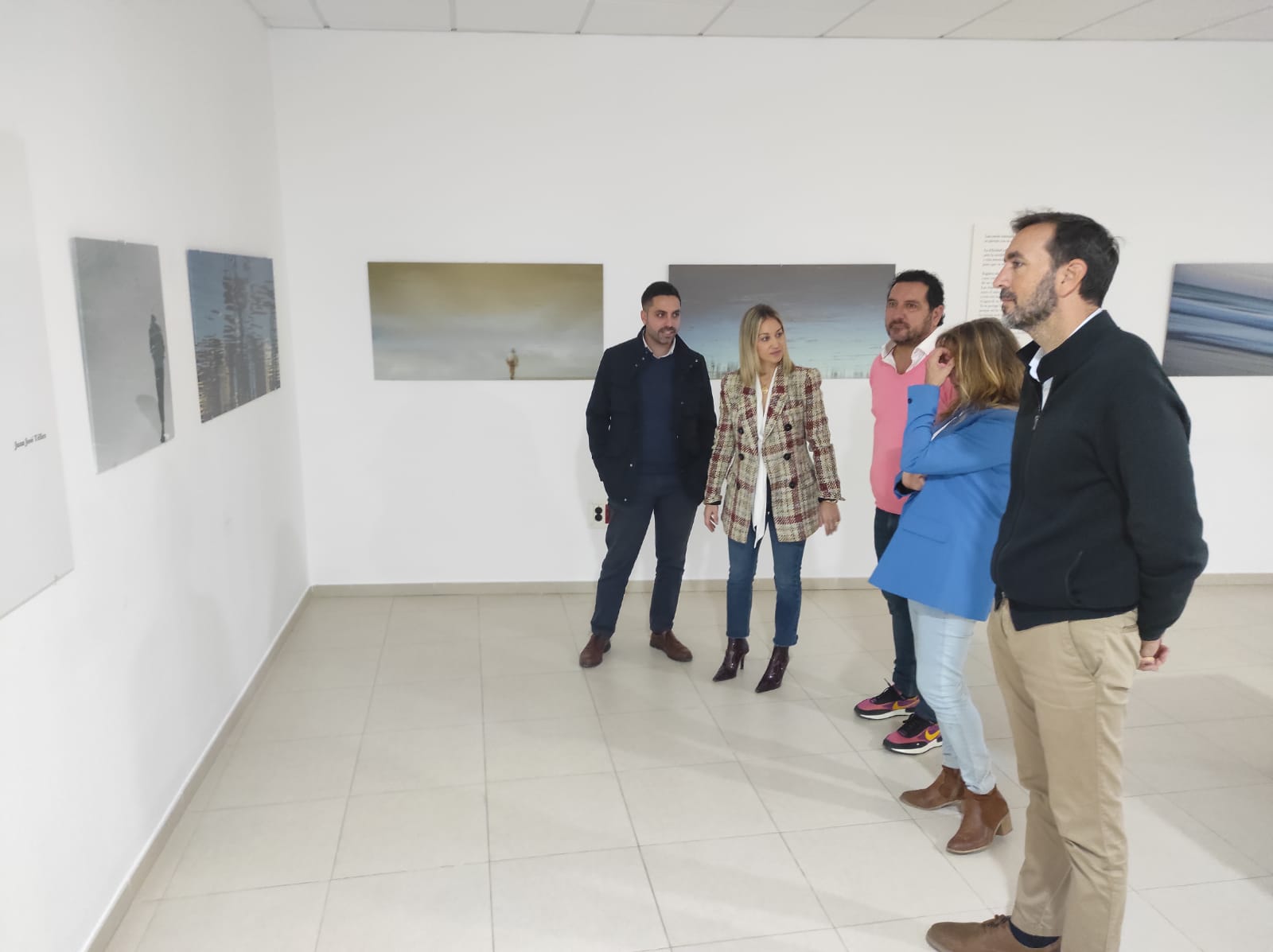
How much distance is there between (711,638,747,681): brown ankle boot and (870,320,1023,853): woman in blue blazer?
1.27 meters

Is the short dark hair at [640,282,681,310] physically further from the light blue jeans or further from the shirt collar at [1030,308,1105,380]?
the shirt collar at [1030,308,1105,380]

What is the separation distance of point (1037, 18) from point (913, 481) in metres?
2.90

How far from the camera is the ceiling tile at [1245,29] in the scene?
4371 millimetres

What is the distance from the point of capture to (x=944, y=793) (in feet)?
9.73

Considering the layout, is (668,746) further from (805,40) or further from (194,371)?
(805,40)

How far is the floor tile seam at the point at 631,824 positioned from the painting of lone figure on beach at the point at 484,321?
6.17 ft

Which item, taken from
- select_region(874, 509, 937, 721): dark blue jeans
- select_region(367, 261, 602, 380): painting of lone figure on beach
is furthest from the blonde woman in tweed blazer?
select_region(367, 261, 602, 380): painting of lone figure on beach

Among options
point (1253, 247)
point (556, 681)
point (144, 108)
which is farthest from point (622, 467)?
point (1253, 247)

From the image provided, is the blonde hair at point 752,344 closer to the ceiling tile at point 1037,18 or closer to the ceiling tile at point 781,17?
the ceiling tile at point 781,17

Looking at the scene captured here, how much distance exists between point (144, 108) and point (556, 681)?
8.77 feet

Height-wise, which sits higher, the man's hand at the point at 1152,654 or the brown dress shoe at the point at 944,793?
the man's hand at the point at 1152,654

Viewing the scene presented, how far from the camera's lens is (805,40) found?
15.4 ft

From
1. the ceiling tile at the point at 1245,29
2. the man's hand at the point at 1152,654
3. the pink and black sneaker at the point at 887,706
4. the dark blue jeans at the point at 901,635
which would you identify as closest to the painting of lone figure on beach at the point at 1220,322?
the ceiling tile at the point at 1245,29

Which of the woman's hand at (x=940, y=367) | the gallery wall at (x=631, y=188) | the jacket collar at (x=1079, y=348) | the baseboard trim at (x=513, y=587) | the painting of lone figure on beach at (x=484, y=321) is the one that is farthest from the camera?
the baseboard trim at (x=513, y=587)
